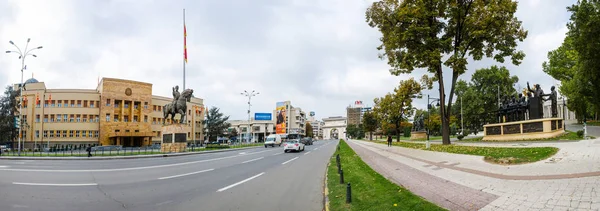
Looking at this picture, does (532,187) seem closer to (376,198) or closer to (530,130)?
(376,198)

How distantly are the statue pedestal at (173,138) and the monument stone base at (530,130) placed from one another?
104ft

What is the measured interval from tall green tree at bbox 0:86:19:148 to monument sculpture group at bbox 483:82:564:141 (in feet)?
225

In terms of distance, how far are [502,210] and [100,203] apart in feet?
27.9

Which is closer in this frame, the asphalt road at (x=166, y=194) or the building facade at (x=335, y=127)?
the asphalt road at (x=166, y=194)

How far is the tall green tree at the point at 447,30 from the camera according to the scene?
69.2 ft

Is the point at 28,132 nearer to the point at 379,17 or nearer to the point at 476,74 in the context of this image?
the point at 379,17

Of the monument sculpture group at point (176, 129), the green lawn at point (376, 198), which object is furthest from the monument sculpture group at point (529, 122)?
the monument sculpture group at point (176, 129)

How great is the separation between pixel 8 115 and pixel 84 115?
10622mm

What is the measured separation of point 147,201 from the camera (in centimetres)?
750

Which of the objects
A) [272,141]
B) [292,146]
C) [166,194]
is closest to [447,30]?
[292,146]

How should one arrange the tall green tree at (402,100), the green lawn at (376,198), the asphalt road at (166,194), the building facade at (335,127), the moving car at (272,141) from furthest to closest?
the building facade at (335,127) < the moving car at (272,141) < the tall green tree at (402,100) < the asphalt road at (166,194) < the green lawn at (376,198)

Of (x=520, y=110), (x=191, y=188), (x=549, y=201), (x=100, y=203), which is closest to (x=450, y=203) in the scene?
(x=549, y=201)

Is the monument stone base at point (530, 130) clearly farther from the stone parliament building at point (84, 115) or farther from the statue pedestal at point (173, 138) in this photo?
Result: the stone parliament building at point (84, 115)

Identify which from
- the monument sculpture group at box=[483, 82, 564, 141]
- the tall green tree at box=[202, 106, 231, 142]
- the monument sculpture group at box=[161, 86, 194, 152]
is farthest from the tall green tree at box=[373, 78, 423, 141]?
the tall green tree at box=[202, 106, 231, 142]
